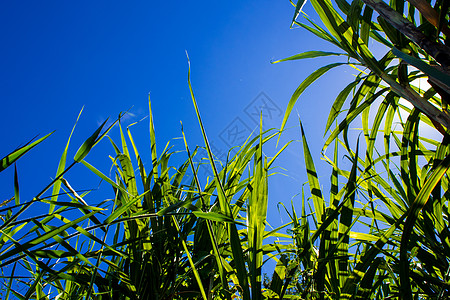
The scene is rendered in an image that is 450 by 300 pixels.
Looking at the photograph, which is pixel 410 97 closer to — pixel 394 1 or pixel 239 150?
pixel 394 1

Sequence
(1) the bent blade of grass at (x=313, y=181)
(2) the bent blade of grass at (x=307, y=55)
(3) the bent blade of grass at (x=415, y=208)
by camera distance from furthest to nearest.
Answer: (2) the bent blade of grass at (x=307, y=55), (1) the bent blade of grass at (x=313, y=181), (3) the bent blade of grass at (x=415, y=208)

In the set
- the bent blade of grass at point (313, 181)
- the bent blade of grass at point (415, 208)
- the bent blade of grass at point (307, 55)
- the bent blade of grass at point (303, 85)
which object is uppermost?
the bent blade of grass at point (307, 55)

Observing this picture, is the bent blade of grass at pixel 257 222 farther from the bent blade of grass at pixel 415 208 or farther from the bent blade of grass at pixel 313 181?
the bent blade of grass at pixel 415 208

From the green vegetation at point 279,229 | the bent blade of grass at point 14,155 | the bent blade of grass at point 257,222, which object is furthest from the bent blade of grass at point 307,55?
the bent blade of grass at point 14,155

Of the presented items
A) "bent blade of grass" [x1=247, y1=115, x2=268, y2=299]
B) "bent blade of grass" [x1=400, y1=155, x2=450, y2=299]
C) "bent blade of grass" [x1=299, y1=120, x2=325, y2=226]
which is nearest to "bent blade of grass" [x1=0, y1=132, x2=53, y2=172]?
"bent blade of grass" [x1=247, y1=115, x2=268, y2=299]

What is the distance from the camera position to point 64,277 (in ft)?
1.79

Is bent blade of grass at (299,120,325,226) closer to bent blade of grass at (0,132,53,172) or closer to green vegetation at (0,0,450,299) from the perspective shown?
green vegetation at (0,0,450,299)

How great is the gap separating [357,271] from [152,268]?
16.5 inches

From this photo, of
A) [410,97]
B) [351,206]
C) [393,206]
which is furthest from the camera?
[393,206]

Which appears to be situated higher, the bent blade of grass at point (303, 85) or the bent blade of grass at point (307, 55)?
the bent blade of grass at point (307, 55)

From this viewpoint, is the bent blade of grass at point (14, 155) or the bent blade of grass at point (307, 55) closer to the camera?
the bent blade of grass at point (14, 155)

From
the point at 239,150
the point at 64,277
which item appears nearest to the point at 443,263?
the point at 239,150

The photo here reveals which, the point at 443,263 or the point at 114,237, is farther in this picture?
the point at 114,237

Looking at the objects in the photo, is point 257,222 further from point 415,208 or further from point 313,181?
point 415,208
